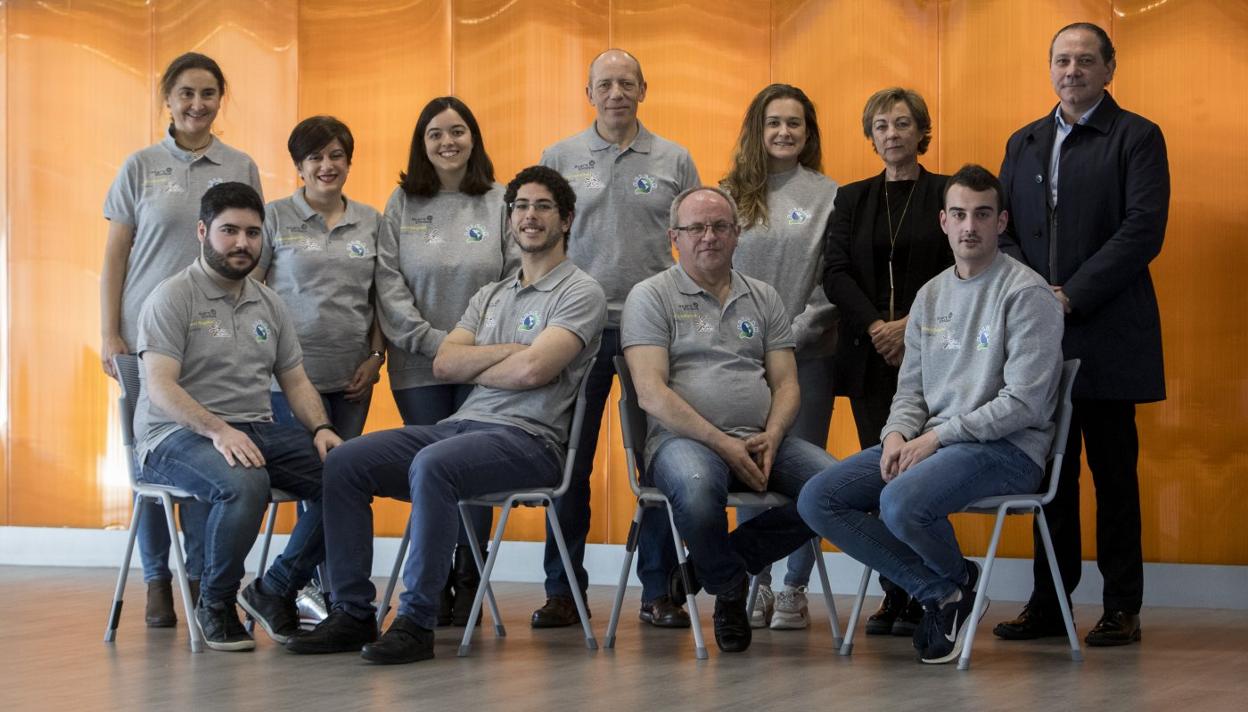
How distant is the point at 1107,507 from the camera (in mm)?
4344

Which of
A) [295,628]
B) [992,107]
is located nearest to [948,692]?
[295,628]

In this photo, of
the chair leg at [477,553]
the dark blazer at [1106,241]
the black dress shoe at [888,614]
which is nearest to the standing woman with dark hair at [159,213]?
the chair leg at [477,553]

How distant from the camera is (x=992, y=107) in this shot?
5520 millimetres

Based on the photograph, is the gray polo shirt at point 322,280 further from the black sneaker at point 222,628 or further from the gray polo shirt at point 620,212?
the black sneaker at point 222,628

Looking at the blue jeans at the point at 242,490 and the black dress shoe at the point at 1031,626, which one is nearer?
the blue jeans at the point at 242,490

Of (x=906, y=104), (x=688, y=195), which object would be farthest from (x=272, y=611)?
(x=906, y=104)

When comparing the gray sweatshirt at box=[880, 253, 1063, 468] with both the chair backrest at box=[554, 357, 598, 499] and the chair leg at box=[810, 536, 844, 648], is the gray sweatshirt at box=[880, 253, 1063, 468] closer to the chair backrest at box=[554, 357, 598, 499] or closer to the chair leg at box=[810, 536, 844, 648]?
the chair leg at box=[810, 536, 844, 648]

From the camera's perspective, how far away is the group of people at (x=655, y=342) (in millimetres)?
3920

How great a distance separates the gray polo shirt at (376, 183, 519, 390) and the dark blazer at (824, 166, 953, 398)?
105cm

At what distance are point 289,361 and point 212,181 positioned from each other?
0.80 meters

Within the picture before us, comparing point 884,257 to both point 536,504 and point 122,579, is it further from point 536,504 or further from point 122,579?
point 122,579

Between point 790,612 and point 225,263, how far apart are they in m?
2.07

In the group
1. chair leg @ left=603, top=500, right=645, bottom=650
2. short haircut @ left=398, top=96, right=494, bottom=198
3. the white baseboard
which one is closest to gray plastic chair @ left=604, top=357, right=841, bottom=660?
chair leg @ left=603, top=500, right=645, bottom=650

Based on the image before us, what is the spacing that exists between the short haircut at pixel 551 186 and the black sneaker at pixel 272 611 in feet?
4.53
